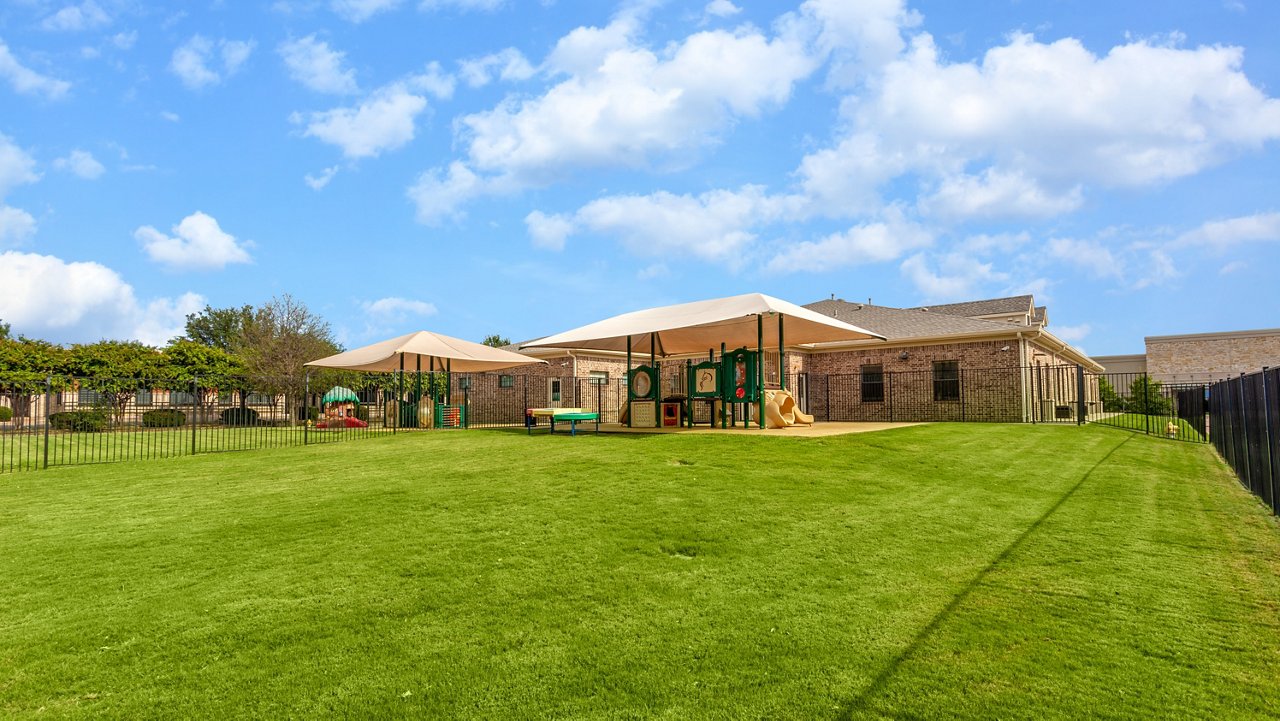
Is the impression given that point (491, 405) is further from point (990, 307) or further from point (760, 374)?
point (990, 307)

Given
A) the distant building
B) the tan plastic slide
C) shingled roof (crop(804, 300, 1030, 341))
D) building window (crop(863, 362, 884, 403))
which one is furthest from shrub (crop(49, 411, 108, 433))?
the distant building

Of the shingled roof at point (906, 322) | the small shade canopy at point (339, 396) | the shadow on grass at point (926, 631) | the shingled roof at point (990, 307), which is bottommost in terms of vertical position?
the shadow on grass at point (926, 631)

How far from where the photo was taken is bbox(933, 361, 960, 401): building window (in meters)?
21.6

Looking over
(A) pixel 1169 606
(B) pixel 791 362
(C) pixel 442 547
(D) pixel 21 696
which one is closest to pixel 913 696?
(A) pixel 1169 606

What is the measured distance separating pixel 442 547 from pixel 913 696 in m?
3.72

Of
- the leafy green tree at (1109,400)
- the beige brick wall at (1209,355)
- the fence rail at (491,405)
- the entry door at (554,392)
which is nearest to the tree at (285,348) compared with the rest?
the fence rail at (491,405)

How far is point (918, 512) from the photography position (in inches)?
267

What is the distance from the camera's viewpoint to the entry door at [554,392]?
2722cm

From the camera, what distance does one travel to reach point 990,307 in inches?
1168

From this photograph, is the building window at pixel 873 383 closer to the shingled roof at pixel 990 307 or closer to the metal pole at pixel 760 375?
the shingled roof at pixel 990 307

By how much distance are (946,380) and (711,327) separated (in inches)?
406

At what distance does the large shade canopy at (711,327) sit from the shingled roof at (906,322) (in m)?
5.91

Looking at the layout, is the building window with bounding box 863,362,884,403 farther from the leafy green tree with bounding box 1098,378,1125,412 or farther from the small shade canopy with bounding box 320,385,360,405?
the small shade canopy with bounding box 320,385,360,405

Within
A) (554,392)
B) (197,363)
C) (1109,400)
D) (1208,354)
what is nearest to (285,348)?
(197,363)
